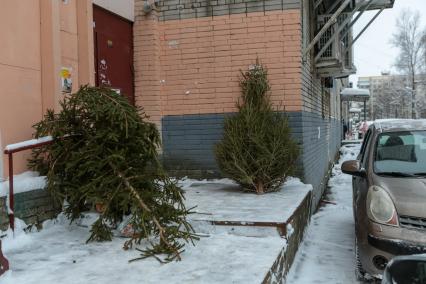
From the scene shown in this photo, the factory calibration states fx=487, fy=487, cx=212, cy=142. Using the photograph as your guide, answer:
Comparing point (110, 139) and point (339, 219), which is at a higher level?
point (110, 139)

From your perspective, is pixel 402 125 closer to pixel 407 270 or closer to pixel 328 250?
pixel 328 250

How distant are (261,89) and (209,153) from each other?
1552mm

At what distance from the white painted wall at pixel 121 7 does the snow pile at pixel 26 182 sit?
3453 mm

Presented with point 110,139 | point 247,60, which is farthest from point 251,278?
point 247,60

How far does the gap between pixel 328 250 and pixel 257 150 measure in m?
1.72

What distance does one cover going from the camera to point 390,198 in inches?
186

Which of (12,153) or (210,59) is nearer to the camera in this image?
(12,153)

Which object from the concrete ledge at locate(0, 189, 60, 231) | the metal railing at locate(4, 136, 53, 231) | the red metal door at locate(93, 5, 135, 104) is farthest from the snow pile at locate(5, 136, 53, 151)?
the red metal door at locate(93, 5, 135, 104)

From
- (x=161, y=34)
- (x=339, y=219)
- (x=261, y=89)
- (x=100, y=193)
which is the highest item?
(x=161, y=34)

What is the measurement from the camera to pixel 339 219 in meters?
8.17

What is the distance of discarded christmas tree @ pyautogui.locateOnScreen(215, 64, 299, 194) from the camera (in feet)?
23.0

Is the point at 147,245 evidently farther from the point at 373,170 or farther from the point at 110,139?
the point at 373,170

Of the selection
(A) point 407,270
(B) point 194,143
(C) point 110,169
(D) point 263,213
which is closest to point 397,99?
(B) point 194,143

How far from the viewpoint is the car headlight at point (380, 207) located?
4.63 metres
